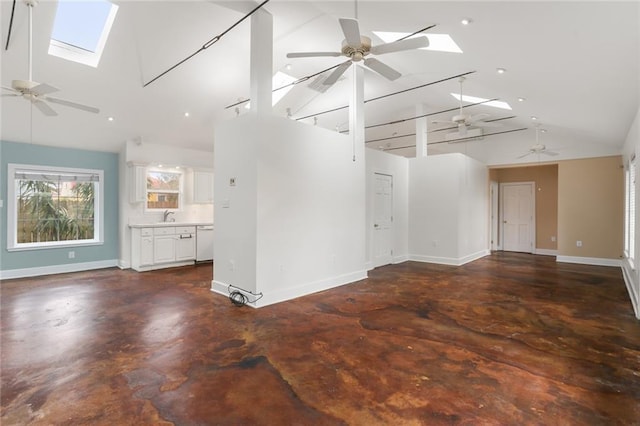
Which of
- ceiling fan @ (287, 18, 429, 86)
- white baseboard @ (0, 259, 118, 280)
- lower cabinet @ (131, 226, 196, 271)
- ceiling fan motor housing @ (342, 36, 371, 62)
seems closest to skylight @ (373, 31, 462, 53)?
ceiling fan @ (287, 18, 429, 86)

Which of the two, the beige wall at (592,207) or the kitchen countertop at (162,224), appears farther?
the beige wall at (592,207)

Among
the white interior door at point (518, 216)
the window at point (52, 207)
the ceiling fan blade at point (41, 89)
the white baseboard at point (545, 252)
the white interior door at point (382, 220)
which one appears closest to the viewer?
the ceiling fan blade at point (41, 89)

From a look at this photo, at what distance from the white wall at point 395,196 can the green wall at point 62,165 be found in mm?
5582

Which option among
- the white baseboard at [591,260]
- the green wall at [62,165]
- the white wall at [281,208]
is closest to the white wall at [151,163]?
the green wall at [62,165]

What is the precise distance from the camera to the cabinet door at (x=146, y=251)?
650cm

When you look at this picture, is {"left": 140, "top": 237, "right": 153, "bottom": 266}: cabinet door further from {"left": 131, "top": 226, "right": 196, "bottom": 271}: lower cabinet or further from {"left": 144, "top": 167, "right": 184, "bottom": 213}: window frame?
{"left": 144, "top": 167, "right": 184, "bottom": 213}: window frame

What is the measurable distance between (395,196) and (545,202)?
5104mm

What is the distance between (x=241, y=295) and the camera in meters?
4.21

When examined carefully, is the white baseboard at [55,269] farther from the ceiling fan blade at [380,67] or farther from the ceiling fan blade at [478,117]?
the ceiling fan blade at [478,117]

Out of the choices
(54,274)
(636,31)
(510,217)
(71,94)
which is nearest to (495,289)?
(636,31)

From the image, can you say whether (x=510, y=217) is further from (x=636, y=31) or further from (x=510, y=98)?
(x=636, y=31)

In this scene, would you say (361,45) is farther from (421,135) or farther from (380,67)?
(421,135)

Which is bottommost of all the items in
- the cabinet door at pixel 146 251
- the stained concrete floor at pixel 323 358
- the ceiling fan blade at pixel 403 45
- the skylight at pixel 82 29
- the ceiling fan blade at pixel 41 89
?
the stained concrete floor at pixel 323 358

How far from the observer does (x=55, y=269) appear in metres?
6.24
